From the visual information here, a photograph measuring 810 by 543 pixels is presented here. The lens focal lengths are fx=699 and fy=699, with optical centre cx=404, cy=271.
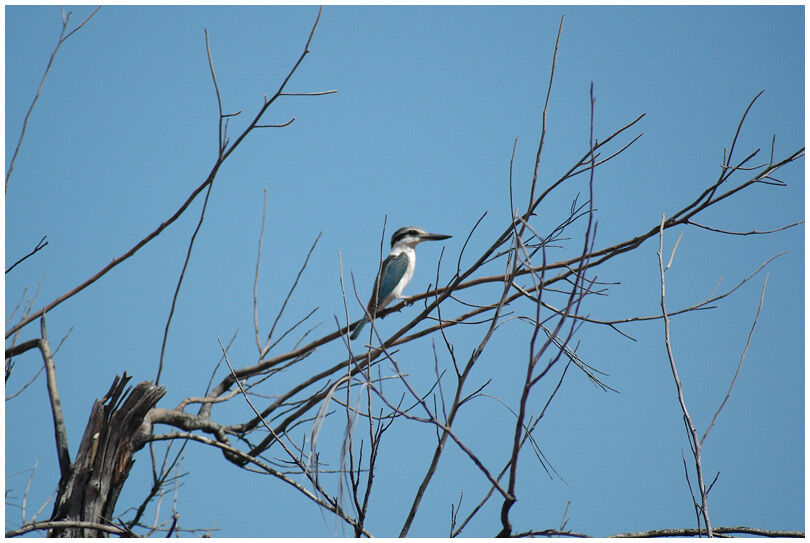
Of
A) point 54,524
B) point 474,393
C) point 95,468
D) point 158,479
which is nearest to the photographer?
point 474,393

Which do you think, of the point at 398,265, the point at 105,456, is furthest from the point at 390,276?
Result: the point at 105,456

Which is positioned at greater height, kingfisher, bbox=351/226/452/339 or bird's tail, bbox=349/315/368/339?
kingfisher, bbox=351/226/452/339

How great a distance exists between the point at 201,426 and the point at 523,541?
2063 millimetres

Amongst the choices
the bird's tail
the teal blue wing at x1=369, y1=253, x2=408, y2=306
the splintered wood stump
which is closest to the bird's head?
the teal blue wing at x1=369, y1=253, x2=408, y2=306

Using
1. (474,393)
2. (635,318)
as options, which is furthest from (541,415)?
(635,318)

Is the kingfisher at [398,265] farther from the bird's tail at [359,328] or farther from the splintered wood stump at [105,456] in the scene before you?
the splintered wood stump at [105,456]

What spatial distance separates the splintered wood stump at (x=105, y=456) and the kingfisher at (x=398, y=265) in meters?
2.32

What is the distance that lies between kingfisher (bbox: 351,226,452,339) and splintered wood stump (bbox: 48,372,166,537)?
2316 millimetres

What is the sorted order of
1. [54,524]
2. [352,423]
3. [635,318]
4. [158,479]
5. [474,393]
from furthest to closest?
[158,479] < [635,318] < [54,524] < [474,393] < [352,423]

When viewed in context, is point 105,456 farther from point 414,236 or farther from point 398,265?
point 414,236

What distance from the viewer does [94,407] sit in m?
3.04

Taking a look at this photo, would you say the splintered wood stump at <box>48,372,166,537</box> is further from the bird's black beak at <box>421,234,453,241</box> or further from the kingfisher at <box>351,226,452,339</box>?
the bird's black beak at <box>421,234,453,241</box>

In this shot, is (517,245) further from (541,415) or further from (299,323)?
(299,323)

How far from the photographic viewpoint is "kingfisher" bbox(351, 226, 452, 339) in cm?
595
